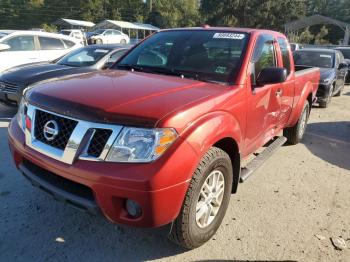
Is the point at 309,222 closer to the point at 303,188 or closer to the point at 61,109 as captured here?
the point at 303,188

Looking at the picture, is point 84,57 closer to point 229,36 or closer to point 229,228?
point 229,36

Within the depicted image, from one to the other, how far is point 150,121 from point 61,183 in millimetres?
906

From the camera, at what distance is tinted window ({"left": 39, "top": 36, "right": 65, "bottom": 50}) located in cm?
1077

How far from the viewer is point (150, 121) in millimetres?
2531

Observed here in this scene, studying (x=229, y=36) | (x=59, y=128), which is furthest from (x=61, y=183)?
(x=229, y=36)

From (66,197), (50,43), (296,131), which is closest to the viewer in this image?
(66,197)

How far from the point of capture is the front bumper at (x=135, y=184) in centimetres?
245

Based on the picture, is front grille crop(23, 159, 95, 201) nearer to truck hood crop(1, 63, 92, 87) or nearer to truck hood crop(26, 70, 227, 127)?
truck hood crop(26, 70, 227, 127)

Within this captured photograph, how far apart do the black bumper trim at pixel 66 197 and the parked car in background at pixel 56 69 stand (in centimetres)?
388

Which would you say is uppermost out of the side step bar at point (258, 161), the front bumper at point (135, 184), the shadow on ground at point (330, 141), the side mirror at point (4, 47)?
the front bumper at point (135, 184)

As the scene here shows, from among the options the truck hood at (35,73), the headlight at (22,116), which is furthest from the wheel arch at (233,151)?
the truck hood at (35,73)

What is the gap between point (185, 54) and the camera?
157 inches

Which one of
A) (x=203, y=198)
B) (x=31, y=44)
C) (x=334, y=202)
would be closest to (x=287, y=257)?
(x=203, y=198)

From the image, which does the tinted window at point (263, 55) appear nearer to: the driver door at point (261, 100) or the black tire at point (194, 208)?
the driver door at point (261, 100)
